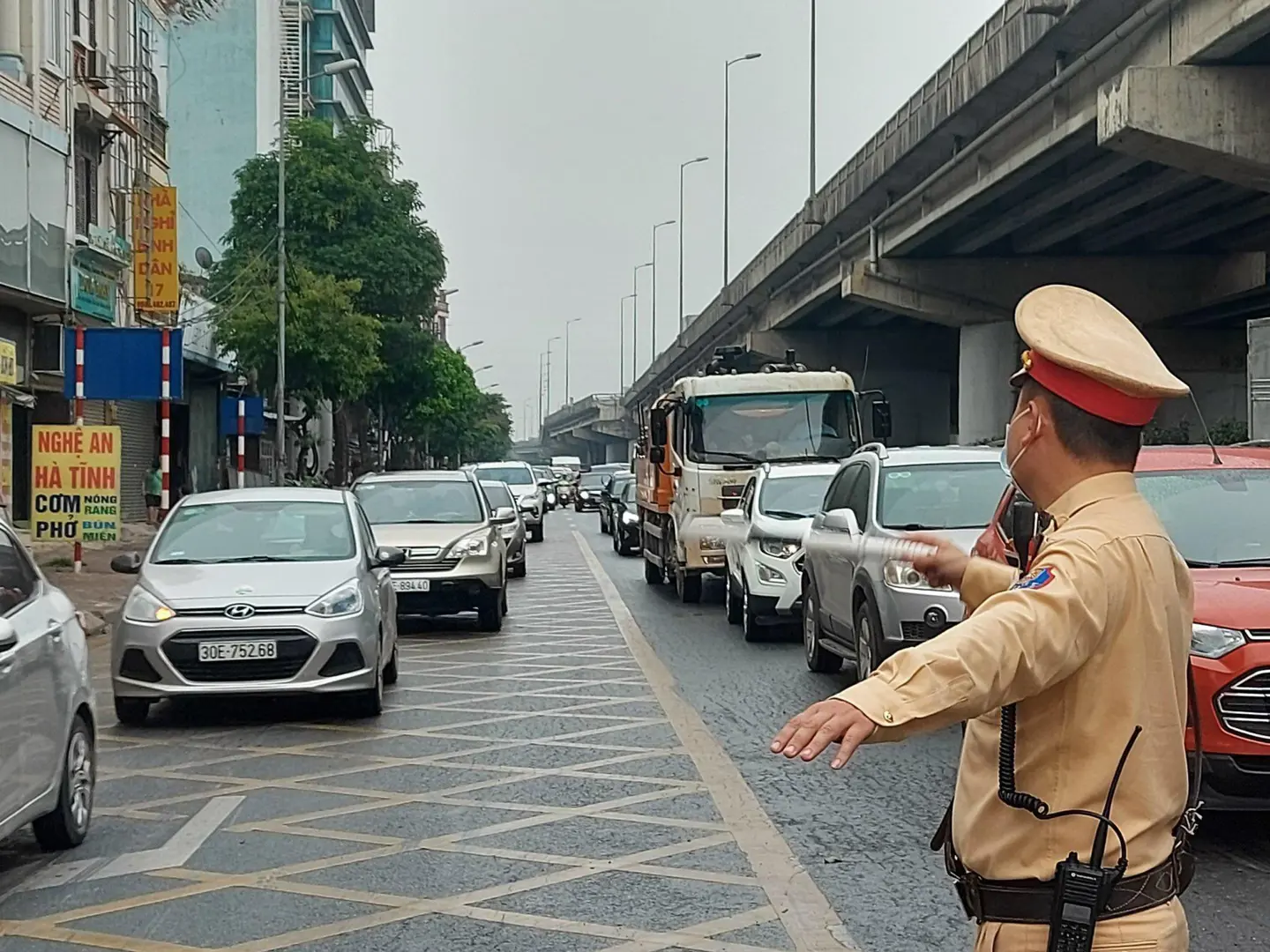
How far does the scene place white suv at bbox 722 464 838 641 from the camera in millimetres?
15320

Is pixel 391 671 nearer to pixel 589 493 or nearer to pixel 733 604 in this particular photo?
pixel 733 604

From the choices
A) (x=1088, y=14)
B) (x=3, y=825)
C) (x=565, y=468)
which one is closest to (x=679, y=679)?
(x=3, y=825)

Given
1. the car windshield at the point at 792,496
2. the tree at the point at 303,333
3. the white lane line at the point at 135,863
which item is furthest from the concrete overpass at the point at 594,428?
the white lane line at the point at 135,863

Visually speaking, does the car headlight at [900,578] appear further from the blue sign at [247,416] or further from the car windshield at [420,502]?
the blue sign at [247,416]

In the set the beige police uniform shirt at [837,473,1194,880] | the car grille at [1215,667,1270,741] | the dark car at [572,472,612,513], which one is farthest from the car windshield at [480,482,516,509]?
the dark car at [572,472,612,513]

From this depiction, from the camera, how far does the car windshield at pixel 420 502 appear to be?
57.1 ft

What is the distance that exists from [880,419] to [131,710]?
11.9m

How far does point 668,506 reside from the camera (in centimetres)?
2091

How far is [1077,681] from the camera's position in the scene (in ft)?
8.36

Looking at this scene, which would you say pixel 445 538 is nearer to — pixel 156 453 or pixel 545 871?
pixel 545 871

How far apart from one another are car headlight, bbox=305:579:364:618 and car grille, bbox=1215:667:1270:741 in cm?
556

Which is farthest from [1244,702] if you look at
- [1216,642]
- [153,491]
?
[153,491]

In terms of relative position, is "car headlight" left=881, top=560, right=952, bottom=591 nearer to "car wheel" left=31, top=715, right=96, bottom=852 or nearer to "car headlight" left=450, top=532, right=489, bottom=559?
"car wheel" left=31, top=715, right=96, bottom=852

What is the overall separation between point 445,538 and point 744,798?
8816 millimetres
